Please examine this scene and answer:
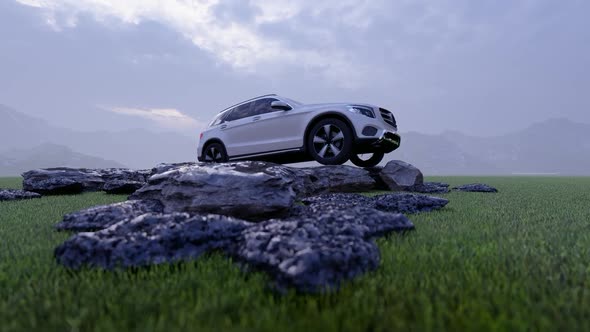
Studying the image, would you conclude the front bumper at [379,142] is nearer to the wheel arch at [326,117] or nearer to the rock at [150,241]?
the wheel arch at [326,117]

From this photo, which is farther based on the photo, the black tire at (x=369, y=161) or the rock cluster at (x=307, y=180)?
the black tire at (x=369, y=161)

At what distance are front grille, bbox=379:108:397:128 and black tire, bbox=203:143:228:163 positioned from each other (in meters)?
4.04

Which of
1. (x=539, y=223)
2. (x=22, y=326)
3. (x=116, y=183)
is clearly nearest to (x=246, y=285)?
(x=22, y=326)

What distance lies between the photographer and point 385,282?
161 centimetres

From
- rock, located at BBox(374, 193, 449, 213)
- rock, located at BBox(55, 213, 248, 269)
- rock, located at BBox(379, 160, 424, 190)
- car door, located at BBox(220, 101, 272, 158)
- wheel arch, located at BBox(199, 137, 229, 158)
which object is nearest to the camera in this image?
rock, located at BBox(55, 213, 248, 269)

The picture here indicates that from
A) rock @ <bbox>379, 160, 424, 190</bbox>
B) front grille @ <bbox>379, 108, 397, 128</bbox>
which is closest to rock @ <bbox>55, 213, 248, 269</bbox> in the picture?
front grille @ <bbox>379, 108, 397, 128</bbox>

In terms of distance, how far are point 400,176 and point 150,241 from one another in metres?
6.69

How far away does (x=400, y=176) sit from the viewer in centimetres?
777

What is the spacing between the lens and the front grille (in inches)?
290

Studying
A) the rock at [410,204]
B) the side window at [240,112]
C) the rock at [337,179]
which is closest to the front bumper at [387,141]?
the rock at [337,179]

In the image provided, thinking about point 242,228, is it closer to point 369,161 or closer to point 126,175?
point 369,161

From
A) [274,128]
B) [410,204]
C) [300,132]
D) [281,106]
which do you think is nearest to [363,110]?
[300,132]

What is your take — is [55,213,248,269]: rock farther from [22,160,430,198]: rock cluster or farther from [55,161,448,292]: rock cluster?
[22,160,430,198]: rock cluster

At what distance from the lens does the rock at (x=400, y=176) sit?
764 cm
